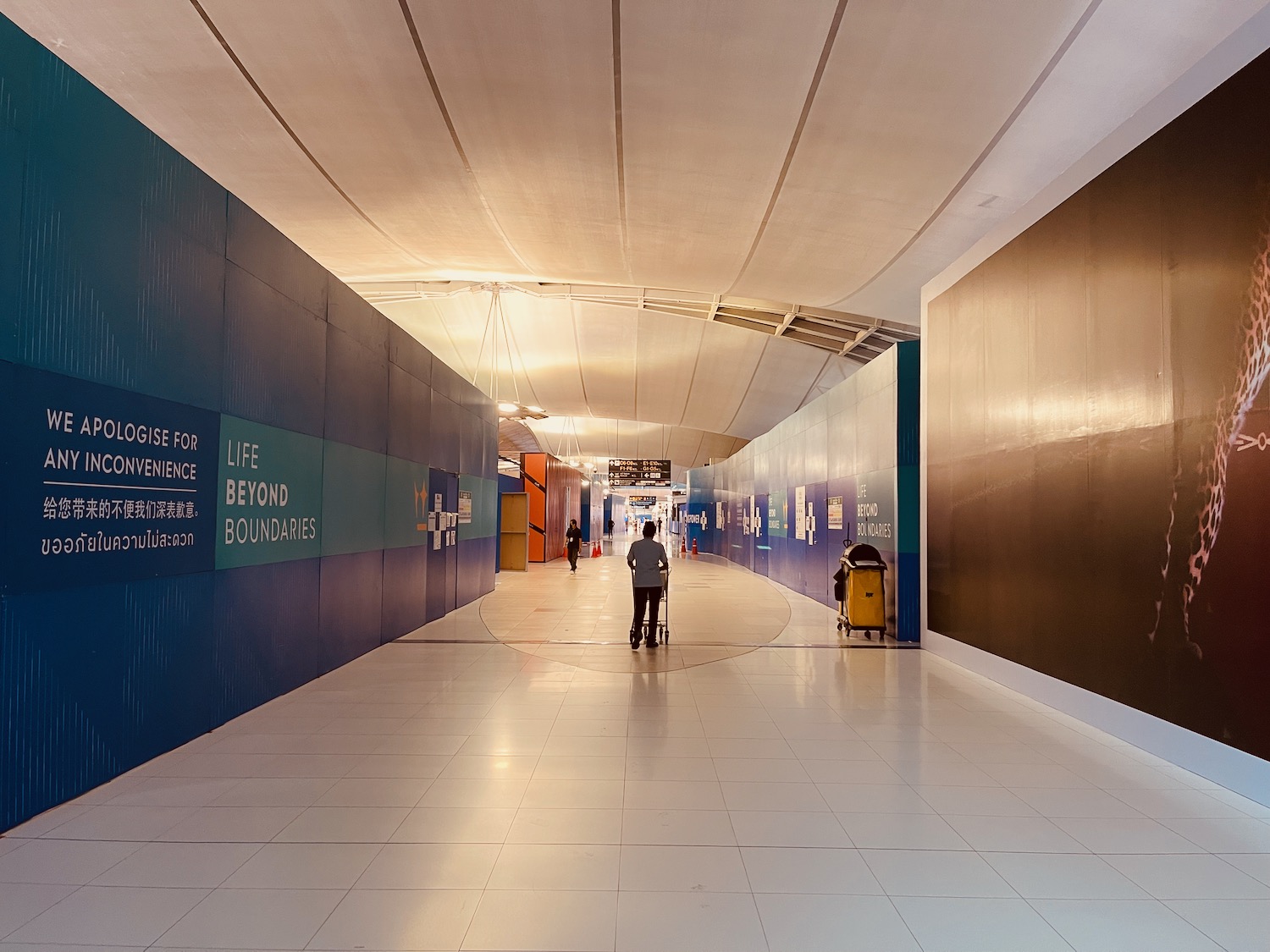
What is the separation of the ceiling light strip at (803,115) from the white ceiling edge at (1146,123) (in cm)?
207

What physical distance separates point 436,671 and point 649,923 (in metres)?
4.68

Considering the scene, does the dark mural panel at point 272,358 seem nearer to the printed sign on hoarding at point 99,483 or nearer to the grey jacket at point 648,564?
the printed sign on hoarding at point 99,483

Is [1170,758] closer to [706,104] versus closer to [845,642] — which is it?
[845,642]

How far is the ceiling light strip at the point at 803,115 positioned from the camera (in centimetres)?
577

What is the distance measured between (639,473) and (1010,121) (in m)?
32.7

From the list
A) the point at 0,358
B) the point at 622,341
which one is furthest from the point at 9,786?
the point at 622,341

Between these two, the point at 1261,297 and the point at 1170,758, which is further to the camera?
the point at 1170,758

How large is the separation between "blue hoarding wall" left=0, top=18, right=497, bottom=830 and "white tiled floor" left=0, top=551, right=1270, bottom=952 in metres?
0.50

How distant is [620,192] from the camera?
9.20 m

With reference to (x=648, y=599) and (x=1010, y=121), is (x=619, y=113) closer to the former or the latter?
(x=1010, y=121)

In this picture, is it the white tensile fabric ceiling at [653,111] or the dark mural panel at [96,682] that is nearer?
the dark mural panel at [96,682]

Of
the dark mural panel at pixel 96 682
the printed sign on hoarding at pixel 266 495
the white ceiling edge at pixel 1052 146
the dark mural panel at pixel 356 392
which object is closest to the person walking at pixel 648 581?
the dark mural panel at pixel 356 392

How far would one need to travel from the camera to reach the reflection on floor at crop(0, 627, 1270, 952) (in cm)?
251

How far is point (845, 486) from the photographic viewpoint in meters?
11.4
